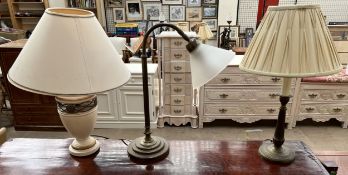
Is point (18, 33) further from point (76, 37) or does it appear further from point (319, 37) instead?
point (319, 37)

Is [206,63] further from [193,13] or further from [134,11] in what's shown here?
[134,11]

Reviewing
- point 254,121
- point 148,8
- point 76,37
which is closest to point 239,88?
point 254,121

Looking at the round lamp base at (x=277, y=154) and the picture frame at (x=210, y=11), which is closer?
the round lamp base at (x=277, y=154)

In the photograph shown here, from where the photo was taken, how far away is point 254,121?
285cm

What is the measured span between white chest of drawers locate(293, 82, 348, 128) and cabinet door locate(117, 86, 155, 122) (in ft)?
5.48

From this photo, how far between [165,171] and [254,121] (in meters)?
2.11

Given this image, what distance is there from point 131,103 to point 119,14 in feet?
8.14

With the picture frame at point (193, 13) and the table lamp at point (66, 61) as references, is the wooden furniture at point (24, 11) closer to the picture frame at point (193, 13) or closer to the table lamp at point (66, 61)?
the picture frame at point (193, 13)

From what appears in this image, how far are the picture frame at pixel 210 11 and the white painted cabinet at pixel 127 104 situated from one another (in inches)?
88.4

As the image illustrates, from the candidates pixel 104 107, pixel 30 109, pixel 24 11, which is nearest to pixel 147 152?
pixel 104 107

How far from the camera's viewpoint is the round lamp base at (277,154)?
1.01 metres

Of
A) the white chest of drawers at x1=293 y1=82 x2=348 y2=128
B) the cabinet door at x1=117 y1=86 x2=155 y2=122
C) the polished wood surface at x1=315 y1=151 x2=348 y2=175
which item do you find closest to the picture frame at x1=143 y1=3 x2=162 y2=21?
the cabinet door at x1=117 y1=86 x2=155 y2=122

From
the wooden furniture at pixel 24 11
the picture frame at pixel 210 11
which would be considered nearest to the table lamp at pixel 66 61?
the picture frame at pixel 210 11

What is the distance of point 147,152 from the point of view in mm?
1017
